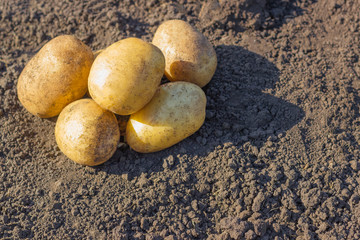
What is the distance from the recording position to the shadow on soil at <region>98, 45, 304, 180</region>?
115 inches

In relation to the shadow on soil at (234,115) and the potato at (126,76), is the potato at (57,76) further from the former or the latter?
the shadow on soil at (234,115)

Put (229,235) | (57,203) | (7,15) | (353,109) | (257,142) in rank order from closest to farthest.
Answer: (229,235)
(57,203)
(257,142)
(353,109)
(7,15)

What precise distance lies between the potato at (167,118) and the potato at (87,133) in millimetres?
171

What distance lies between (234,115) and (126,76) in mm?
1020

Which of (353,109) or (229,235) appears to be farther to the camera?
(353,109)

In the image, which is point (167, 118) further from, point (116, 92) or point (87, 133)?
point (87, 133)

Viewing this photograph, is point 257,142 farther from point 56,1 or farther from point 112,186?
point 56,1

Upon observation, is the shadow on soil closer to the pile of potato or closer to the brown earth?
the brown earth

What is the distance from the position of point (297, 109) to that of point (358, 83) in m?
0.70

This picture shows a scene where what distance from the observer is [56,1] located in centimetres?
405

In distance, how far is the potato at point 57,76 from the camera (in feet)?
9.27

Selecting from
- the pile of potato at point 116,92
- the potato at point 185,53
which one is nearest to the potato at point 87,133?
the pile of potato at point 116,92

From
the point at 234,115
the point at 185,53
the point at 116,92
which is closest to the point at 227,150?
the point at 234,115

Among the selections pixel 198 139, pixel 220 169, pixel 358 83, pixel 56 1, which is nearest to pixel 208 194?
pixel 220 169
